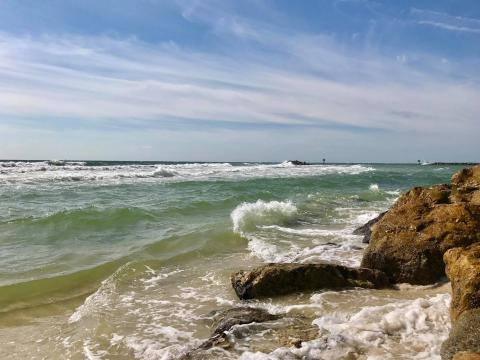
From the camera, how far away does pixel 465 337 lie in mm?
3721

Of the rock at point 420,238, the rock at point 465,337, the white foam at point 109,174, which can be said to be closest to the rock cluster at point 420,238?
the rock at point 420,238

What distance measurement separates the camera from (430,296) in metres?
5.97

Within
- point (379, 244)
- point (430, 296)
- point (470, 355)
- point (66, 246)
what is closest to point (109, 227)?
point (66, 246)

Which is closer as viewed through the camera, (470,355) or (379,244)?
(470,355)

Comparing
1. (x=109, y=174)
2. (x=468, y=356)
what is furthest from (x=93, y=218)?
(x=109, y=174)

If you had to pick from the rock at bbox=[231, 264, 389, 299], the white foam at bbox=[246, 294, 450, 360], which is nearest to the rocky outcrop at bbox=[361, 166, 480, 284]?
the rock at bbox=[231, 264, 389, 299]

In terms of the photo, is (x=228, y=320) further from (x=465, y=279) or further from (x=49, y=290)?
(x=49, y=290)

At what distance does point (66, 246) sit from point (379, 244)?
703cm

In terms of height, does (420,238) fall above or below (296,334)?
above

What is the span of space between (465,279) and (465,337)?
0.83 metres

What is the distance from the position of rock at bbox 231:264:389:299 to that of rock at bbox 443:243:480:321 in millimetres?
1944

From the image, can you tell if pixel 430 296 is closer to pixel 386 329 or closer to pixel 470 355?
pixel 386 329

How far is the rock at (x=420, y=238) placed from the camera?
6.49 m

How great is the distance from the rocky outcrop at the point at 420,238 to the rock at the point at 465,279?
5.78 ft
